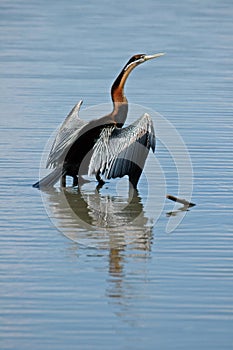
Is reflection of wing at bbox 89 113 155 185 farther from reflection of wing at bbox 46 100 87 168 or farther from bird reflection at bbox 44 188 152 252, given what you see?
reflection of wing at bbox 46 100 87 168

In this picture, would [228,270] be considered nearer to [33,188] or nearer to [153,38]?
[33,188]

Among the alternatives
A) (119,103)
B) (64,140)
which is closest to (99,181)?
(64,140)

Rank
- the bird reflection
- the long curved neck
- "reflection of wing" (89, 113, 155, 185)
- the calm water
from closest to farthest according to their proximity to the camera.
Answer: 1. the calm water
2. the bird reflection
3. "reflection of wing" (89, 113, 155, 185)
4. the long curved neck

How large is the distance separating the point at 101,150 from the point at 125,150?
220 millimetres

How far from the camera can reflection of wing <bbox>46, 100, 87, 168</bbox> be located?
31.3ft

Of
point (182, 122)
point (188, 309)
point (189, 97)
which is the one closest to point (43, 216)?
point (188, 309)

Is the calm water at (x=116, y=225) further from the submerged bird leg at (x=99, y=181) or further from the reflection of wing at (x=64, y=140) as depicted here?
the reflection of wing at (x=64, y=140)

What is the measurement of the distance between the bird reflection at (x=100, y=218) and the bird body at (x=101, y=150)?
0.63ft

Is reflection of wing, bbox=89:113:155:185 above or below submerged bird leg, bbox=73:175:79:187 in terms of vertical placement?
above

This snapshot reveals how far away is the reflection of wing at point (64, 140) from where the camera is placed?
31.3 feet

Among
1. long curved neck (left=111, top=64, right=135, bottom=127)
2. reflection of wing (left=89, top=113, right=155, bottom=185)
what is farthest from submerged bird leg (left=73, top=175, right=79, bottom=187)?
long curved neck (left=111, top=64, right=135, bottom=127)

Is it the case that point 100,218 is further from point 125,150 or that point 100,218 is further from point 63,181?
point 63,181

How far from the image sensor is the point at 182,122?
11.8 metres

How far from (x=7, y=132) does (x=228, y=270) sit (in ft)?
16.4
